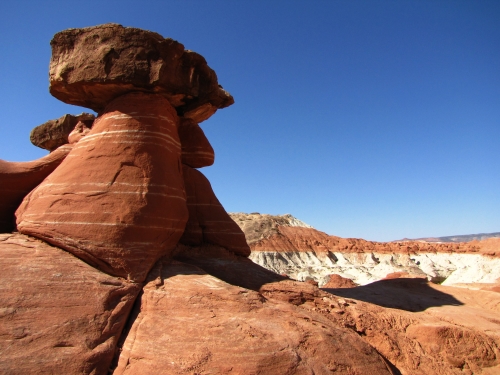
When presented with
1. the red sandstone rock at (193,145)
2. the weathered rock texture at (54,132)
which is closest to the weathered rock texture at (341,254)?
the red sandstone rock at (193,145)

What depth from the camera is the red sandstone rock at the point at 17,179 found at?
7.40 m

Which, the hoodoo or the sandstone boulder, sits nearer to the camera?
the hoodoo

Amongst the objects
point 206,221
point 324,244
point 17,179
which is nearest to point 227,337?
point 206,221

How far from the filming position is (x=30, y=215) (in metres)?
6.30

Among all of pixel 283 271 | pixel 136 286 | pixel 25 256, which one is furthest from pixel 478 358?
pixel 283 271

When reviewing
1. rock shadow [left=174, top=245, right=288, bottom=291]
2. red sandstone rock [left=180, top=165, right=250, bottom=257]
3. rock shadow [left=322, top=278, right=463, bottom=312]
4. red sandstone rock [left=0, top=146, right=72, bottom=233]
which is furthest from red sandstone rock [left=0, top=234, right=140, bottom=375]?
rock shadow [left=322, top=278, right=463, bottom=312]

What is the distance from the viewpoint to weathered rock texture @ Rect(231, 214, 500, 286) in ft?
100

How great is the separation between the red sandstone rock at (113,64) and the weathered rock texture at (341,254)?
2389 cm

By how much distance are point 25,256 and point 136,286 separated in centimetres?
177

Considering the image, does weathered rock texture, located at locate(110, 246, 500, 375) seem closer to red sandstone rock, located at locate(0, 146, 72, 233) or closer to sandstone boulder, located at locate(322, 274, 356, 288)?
red sandstone rock, located at locate(0, 146, 72, 233)

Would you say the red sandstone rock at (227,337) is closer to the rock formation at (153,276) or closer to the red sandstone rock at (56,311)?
the rock formation at (153,276)

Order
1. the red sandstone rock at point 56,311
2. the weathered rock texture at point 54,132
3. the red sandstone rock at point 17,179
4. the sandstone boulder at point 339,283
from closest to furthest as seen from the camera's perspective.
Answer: the red sandstone rock at point 56,311
the red sandstone rock at point 17,179
the weathered rock texture at point 54,132
the sandstone boulder at point 339,283

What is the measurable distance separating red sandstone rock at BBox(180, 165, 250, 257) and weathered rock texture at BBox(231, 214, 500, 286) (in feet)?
69.7

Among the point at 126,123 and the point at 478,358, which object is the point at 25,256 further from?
the point at 478,358
